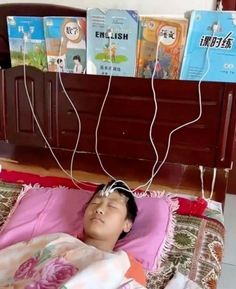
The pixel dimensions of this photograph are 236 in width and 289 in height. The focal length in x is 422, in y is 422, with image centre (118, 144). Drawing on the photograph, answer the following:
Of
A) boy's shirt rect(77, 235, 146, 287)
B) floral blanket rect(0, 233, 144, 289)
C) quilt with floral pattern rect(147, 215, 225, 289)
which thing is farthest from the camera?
quilt with floral pattern rect(147, 215, 225, 289)

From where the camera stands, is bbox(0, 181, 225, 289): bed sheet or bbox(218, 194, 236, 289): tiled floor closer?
bbox(0, 181, 225, 289): bed sheet

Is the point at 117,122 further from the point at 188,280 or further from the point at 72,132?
the point at 188,280

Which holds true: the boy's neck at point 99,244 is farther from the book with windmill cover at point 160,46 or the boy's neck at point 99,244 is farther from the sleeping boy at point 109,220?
the book with windmill cover at point 160,46

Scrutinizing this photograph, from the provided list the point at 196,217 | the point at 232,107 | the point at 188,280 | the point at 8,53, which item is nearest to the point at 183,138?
the point at 232,107

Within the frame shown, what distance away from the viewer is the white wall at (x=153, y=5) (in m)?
1.55

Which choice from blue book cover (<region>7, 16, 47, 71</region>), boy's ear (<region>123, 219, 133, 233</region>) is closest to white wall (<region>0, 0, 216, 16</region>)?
blue book cover (<region>7, 16, 47, 71</region>)

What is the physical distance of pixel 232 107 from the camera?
151 centimetres

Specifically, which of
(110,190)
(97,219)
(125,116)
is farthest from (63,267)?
(125,116)

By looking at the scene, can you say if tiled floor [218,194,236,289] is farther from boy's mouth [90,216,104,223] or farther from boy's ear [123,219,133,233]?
boy's mouth [90,216,104,223]

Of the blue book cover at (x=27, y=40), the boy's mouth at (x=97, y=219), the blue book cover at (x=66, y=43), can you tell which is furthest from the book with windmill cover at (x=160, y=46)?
the boy's mouth at (x=97, y=219)

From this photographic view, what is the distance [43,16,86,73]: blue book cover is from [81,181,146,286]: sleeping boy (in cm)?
61

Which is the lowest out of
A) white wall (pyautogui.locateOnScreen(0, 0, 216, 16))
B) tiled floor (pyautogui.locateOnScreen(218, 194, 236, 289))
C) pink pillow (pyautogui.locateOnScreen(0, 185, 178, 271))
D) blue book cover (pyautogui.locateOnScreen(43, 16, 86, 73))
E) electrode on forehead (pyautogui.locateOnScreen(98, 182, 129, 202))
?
tiled floor (pyautogui.locateOnScreen(218, 194, 236, 289))

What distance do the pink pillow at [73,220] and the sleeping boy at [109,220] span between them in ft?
0.26

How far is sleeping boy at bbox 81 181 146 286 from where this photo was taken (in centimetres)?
107
